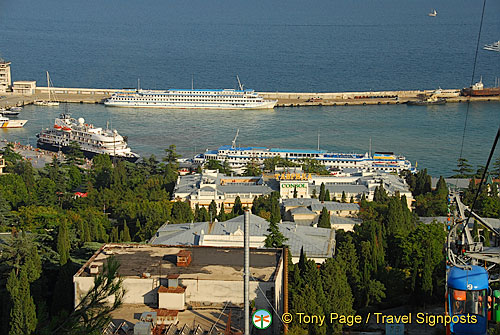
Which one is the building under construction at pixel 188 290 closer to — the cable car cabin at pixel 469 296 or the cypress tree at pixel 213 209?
the cable car cabin at pixel 469 296

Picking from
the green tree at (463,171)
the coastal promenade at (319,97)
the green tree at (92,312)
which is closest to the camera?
the green tree at (92,312)

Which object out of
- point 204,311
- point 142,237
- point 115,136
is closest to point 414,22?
point 115,136

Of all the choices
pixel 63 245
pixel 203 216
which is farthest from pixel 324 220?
pixel 63 245

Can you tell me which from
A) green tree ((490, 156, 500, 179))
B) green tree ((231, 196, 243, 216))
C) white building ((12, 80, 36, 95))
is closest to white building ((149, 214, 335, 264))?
green tree ((231, 196, 243, 216))

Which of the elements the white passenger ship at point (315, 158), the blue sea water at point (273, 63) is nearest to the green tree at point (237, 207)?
the white passenger ship at point (315, 158)

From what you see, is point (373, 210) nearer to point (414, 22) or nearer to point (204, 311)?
point (204, 311)

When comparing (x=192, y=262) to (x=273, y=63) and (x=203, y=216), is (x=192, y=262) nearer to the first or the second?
(x=203, y=216)
